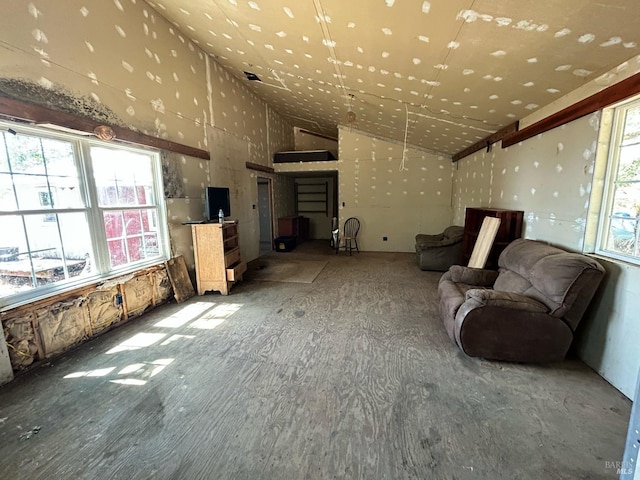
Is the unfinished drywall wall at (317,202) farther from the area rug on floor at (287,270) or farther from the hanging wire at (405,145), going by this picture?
the area rug on floor at (287,270)

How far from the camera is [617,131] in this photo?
2055 millimetres

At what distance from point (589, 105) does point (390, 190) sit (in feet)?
14.7

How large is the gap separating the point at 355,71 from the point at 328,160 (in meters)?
3.78

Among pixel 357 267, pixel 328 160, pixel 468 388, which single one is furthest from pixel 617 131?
pixel 328 160

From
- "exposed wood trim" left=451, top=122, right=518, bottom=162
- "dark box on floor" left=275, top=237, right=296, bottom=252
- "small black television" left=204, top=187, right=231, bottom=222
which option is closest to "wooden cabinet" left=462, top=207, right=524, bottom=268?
"exposed wood trim" left=451, top=122, right=518, bottom=162

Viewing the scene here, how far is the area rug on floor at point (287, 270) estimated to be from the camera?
4680 mm

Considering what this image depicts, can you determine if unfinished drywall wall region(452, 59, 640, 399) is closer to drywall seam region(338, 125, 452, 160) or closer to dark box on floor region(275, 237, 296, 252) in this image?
drywall seam region(338, 125, 452, 160)

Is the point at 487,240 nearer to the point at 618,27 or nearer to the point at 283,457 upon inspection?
the point at 618,27

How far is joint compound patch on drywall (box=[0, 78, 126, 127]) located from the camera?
2080 mm

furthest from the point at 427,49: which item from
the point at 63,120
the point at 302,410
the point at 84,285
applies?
the point at 84,285

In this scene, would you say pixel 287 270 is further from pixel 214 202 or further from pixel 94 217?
pixel 94 217

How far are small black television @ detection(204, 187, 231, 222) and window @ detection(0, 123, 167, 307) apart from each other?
66cm

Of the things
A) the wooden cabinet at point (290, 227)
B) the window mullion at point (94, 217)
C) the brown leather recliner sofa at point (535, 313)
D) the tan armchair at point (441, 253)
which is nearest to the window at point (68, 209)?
the window mullion at point (94, 217)

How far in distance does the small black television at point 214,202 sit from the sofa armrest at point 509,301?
11.9ft
